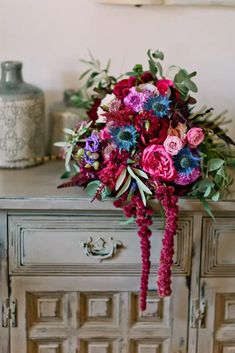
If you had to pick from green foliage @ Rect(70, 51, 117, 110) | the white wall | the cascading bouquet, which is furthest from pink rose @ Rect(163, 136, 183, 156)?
the white wall

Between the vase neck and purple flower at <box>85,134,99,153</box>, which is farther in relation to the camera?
the vase neck

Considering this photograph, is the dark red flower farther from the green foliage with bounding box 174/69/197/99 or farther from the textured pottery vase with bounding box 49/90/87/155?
the textured pottery vase with bounding box 49/90/87/155

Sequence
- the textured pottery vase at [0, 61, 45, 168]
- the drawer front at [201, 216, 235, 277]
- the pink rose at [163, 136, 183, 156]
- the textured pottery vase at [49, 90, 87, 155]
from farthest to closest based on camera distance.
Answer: the textured pottery vase at [49, 90, 87, 155]
the textured pottery vase at [0, 61, 45, 168]
the drawer front at [201, 216, 235, 277]
the pink rose at [163, 136, 183, 156]

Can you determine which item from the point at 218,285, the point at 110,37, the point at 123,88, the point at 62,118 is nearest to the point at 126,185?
the point at 123,88

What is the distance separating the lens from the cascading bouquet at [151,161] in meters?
1.50

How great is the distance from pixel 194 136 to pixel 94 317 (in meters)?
0.51

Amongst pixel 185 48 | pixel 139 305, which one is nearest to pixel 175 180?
pixel 139 305

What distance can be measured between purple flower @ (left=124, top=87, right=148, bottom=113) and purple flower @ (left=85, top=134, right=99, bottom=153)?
0.11 meters

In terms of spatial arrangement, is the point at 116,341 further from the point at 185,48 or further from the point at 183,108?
the point at 185,48

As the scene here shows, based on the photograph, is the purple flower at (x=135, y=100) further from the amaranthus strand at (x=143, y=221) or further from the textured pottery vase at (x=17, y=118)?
the textured pottery vase at (x=17, y=118)

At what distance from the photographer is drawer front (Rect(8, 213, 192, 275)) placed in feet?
5.17

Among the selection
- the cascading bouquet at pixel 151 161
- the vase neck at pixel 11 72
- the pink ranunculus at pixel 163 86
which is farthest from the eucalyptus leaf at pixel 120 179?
the vase neck at pixel 11 72

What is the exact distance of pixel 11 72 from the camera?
1795mm

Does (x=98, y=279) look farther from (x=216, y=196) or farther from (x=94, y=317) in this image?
(x=216, y=196)
